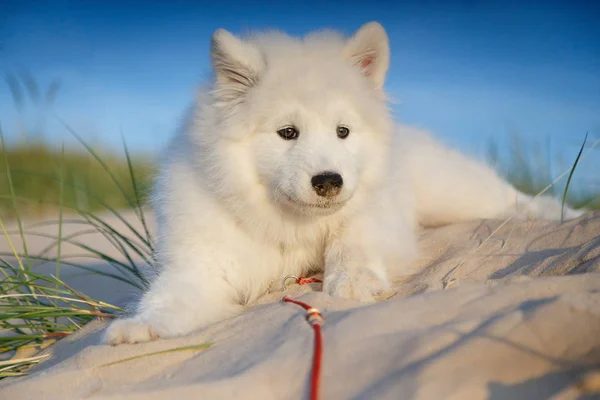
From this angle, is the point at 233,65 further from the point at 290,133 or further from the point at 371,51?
the point at 371,51

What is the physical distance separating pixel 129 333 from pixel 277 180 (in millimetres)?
1037

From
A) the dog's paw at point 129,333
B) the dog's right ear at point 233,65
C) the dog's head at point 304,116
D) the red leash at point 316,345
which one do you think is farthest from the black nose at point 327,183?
the dog's paw at point 129,333

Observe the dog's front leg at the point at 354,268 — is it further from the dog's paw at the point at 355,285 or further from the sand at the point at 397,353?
the sand at the point at 397,353

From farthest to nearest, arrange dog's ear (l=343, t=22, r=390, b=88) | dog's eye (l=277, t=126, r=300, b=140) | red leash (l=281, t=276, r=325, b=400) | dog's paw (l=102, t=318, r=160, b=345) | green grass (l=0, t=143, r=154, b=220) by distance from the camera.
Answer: green grass (l=0, t=143, r=154, b=220) < dog's ear (l=343, t=22, r=390, b=88) < dog's eye (l=277, t=126, r=300, b=140) < dog's paw (l=102, t=318, r=160, b=345) < red leash (l=281, t=276, r=325, b=400)

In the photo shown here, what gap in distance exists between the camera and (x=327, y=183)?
112 inches

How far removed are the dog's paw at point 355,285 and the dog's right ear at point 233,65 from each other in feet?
3.51

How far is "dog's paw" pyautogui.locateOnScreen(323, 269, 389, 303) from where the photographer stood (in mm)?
2896

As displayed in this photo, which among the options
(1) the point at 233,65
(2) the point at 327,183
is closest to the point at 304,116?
(2) the point at 327,183

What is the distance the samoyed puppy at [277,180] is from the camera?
2941mm

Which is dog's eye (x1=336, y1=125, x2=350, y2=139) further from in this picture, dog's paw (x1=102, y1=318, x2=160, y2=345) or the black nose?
dog's paw (x1=102, y1=318, x2=160, y2=345)

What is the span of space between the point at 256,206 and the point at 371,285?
2.42ft

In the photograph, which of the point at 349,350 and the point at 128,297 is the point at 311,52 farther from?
the point at 128,297

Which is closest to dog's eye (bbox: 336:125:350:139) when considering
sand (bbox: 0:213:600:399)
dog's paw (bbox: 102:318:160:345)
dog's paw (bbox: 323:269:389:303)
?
dog's paw (bbox: 323:269:389:303)

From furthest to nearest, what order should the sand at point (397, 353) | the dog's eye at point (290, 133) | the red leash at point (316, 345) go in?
Result: the dog's eye at point (290, 133), the red leash at point (316, 345), the sand at point (397, 353)
